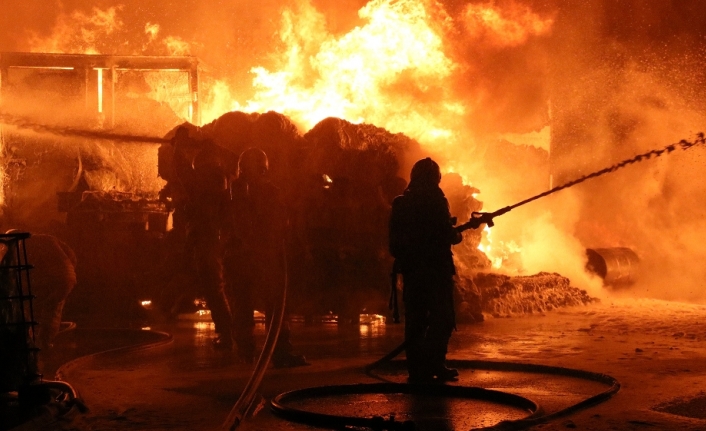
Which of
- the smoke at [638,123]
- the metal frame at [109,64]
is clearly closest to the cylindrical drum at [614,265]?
the smoke at [638,123]

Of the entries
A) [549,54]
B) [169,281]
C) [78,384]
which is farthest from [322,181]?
[549,54]

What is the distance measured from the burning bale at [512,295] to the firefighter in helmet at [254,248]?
6.09 metres

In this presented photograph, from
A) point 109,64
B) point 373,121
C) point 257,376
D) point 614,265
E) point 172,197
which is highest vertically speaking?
point 109,64

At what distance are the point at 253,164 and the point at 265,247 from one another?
1.07m

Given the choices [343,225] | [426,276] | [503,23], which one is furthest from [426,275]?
[503,23]

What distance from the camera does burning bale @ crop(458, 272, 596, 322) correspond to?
629 inches

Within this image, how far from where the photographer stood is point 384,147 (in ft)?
53.4

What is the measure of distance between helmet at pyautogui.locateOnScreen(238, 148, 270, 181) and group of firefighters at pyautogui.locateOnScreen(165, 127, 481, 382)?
13 millimetres

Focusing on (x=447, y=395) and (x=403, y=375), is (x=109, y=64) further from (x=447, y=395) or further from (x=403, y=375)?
(x=447, y=395)

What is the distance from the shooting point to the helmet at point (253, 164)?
34.1 ft

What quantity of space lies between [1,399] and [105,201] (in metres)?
10.5

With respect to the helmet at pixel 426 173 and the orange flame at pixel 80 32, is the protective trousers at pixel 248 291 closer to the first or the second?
the helmet at pixel 426 173

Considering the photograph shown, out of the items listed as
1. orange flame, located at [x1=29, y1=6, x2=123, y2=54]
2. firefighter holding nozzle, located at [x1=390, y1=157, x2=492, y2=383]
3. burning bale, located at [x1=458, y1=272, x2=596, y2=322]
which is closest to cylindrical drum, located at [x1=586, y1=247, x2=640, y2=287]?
burning bale, located at [x1=458, y1=272, x2=596, y2=322]

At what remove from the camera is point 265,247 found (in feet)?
34.3
